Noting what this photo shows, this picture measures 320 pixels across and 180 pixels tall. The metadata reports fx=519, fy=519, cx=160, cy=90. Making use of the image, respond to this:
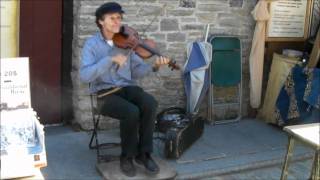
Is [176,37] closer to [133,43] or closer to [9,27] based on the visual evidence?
[133,43]

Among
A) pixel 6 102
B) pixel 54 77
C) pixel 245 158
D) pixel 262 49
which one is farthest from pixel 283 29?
pixel 6 102

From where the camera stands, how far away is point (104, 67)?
3750 millimetres

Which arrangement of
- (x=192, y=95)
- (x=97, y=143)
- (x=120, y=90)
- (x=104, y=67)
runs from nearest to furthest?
(x=104, y=67) < (x=120, y=90) < (x=97, y=143) < (x=192, y=95)

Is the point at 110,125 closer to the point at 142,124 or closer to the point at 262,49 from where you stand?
the point at 142,124

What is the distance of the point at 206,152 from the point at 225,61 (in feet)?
3.85

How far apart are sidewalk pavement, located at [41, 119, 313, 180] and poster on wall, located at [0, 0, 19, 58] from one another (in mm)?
853

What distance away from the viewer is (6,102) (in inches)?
111

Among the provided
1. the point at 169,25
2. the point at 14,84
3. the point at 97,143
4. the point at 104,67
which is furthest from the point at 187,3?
the point at 14,84

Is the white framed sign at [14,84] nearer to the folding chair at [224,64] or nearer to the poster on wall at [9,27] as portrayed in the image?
the poster on wall at [9,27]

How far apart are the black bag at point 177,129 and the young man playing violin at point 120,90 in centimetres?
37

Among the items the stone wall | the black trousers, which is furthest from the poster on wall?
the black trousers

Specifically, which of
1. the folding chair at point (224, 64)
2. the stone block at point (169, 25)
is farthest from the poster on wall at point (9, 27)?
the folding chair at point (224, 64)

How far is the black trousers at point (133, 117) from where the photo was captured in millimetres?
3809

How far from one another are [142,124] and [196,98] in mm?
1323
